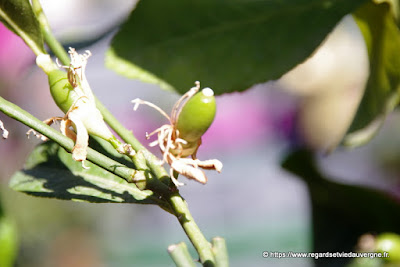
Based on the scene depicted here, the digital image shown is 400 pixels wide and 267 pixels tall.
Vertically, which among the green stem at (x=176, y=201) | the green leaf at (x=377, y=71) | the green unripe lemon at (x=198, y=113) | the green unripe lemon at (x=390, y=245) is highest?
the green leaf at (x=377, y=71)

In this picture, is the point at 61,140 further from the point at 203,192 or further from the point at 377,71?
the point at 203,192

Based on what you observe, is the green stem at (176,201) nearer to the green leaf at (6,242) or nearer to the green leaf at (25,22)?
the green leaf at (25,22)

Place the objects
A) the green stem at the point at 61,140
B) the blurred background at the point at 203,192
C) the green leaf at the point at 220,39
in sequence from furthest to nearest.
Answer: the blurred background at the point at 203,192
the green leaf at the point at 220,39
the green stem at the point at 61,140

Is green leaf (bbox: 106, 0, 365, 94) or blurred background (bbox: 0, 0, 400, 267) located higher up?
blurred background (bbox: 0, 0, 400, 267)

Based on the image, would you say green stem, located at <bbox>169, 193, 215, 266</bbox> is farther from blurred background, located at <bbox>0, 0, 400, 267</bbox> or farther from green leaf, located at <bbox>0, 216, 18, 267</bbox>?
blurred background, located at <bbox>0, 0, 400, 267</bbox>

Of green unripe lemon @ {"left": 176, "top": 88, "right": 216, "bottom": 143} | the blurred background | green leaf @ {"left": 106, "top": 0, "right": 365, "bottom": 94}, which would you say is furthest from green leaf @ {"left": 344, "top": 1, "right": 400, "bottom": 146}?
the blurred background

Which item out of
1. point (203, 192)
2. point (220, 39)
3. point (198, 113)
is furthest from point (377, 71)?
point (203, 192)

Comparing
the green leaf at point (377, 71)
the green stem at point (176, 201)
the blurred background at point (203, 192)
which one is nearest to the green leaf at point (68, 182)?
the green stem at point (176, 201)
